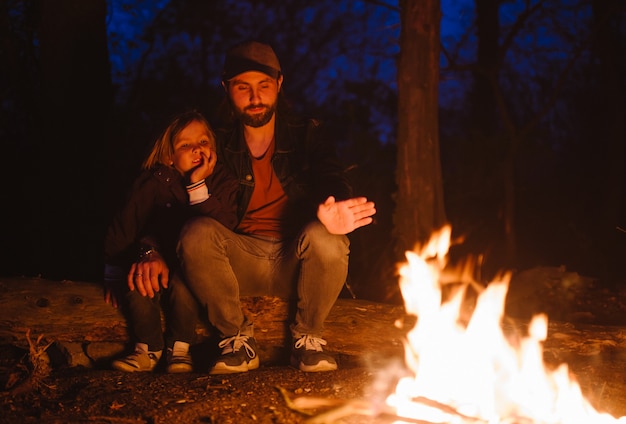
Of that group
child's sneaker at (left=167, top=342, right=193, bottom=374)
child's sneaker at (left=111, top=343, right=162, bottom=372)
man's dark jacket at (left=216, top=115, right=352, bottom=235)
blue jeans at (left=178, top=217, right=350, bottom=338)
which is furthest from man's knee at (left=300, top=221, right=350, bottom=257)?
child's sneaker at (left=111, top=343, right=162, bottom=372)

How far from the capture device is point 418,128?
5.43 metres

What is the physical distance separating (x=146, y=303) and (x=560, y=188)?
7.33 meters

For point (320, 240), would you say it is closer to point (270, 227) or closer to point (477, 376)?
point (270, 227)

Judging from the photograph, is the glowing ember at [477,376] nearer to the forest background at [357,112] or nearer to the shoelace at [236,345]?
the shoelace at [236,345]

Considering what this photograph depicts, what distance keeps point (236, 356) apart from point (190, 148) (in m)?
1.28

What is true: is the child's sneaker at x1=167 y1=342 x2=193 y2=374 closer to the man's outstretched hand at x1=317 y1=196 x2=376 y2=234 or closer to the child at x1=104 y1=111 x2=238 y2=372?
the child at x1=104 y1=111 x2=238 y2=372

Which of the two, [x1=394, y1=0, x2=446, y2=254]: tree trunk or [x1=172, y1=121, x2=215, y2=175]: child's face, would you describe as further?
[x1=394, y1=0, x2=446, y2=254]: tree trunk

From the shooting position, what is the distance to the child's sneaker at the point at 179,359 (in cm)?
368

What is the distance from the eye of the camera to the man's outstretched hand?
355 centimetres

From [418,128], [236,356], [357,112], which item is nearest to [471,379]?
[236,356]

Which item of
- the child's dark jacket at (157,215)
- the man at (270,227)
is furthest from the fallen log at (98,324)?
the child's dark jacket at (157,215)

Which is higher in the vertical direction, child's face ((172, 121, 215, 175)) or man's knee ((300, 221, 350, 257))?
child's face ((172, 121, 215, 175))

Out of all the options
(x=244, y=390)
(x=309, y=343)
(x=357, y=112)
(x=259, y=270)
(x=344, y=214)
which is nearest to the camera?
(x=244, y=390)

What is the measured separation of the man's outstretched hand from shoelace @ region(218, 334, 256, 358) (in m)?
0.81
